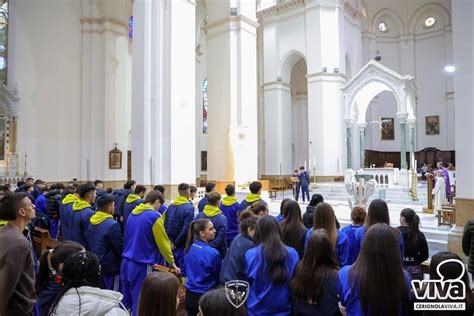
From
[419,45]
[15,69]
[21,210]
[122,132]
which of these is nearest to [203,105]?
[122,132]

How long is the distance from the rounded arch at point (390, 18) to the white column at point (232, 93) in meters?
15.6

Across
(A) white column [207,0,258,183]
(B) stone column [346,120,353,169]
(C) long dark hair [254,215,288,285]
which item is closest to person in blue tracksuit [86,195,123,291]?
(C) long dark hair [254,215,288,285]

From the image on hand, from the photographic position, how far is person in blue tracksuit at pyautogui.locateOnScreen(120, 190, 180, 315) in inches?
159

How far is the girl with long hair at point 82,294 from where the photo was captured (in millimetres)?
1879

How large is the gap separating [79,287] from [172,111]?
1101 cm

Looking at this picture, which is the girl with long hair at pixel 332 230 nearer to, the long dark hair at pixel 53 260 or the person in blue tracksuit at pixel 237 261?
the person in blue tracksuit at pixel 237 261

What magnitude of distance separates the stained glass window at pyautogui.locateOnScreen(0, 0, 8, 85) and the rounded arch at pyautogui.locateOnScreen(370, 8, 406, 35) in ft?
77.3

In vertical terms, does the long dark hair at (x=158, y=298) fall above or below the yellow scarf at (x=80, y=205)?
below

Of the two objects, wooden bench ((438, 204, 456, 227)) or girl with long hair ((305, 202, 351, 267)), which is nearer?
girl with long hair ((305, 202, 351, 267))

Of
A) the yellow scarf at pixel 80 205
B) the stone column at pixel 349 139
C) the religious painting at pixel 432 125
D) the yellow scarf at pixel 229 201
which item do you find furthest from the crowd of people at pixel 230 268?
the religious painting at pixel 432 125

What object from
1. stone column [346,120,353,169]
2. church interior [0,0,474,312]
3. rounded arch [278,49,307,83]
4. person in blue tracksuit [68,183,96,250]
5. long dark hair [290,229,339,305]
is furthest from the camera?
rounded arch [278,49,307,83]

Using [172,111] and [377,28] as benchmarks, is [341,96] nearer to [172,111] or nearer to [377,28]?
[377,28]

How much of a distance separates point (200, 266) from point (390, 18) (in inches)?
1173

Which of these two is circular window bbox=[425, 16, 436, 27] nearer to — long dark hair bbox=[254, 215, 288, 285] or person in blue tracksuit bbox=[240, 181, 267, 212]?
person in blue tracksuit bbox=[240, 181, 267, 212]
